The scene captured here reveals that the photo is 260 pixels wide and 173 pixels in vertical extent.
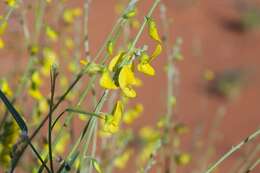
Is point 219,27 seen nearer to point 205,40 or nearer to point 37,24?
point 205,40

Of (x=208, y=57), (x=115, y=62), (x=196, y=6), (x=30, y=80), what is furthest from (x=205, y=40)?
(x=115, y=62)

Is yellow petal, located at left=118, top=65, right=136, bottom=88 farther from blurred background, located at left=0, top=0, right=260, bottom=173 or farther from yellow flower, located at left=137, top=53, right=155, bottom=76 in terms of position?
blurred background, located at left=0, top=0, right=260, bottom=173

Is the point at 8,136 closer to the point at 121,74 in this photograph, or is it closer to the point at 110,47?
the point at 110,47

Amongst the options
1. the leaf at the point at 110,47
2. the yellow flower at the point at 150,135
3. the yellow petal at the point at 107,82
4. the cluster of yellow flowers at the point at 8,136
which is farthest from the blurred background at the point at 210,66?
the yellow petal at the point at 107,82

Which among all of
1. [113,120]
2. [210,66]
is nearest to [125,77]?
[113,120]

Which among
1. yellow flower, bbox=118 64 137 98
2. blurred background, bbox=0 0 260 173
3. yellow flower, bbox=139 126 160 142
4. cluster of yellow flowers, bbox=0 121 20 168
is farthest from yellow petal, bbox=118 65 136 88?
blurred background, bbox=0 0 260 173

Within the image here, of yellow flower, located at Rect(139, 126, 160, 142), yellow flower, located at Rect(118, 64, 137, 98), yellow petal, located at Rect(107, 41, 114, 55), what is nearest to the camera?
yellow flower, located at Rect(118, 64, 137, 98)

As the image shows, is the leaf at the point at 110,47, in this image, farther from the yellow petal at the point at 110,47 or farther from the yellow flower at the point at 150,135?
the yellow flower at the point at 150,135

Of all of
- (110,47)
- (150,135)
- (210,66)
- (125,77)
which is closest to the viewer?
(125,77)

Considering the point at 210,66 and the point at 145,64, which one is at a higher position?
the point at 145,64

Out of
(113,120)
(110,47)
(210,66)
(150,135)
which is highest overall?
(110,47)
